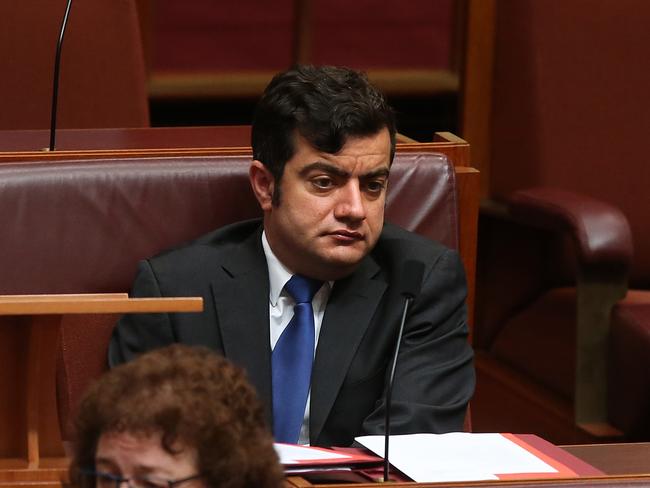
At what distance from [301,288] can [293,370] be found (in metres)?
0.08

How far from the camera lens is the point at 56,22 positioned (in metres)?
1.85

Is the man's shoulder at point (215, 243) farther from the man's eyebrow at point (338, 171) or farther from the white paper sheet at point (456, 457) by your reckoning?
the white paper sheet at point (456, 457)

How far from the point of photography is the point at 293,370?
136 centimetres

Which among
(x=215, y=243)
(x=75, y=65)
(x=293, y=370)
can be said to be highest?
(x=75, y=65)

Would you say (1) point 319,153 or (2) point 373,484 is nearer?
(2) point 373,484

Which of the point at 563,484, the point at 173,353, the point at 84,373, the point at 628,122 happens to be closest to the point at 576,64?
the point at 628,122

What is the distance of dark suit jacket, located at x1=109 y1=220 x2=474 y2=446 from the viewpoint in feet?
4.41

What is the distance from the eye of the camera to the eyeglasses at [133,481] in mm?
707

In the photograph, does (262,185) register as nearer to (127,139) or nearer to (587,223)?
(127,139)

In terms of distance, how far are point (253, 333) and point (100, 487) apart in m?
0.64

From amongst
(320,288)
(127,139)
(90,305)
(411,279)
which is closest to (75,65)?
(127,139)

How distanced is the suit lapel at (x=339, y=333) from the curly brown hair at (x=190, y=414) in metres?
0.61

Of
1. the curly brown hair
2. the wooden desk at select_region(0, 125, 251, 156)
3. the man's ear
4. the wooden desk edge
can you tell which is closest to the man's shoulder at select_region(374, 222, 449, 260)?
the man's ear

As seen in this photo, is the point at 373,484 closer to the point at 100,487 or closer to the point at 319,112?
the point at 100,487
